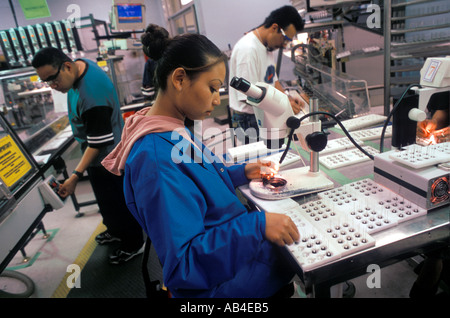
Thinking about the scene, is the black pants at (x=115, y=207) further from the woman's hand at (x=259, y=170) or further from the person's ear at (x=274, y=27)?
the person's ear at (x=274, y=27)

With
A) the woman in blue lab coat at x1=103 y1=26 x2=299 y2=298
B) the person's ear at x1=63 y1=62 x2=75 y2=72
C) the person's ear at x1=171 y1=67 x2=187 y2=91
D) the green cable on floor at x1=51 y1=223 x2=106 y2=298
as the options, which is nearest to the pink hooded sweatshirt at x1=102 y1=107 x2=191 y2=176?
the woman in blue lab coat at x1=103 y1=26 x2=299 y2=298

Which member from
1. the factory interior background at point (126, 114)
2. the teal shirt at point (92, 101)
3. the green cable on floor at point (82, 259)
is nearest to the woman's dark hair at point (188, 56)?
the factory interior background at point (126, 114)

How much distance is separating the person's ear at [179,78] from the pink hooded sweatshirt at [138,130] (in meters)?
0.11

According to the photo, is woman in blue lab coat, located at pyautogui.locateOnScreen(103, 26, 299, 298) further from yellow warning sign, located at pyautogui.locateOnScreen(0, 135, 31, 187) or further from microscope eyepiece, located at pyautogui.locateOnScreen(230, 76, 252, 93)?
yellow warning sign, located at pyautogui.locateOnScreen(0, 135, 31, 187)

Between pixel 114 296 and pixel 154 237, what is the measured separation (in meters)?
1.44

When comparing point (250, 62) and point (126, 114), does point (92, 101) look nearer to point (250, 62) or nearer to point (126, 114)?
point (250, 62)

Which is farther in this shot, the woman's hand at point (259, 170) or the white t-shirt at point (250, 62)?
the white t-shirt at point (250, 62)

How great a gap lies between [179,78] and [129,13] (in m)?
2.97

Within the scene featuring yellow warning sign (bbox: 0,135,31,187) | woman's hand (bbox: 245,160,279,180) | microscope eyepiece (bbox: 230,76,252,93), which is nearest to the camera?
microscope eyepiece (bbox: 230,76,252,93)

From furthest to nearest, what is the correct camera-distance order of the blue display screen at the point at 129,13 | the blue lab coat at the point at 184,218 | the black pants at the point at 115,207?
the blue display screen at the point at 129,13, the black pants at the point at 115,207, the blue lab coat at the point at 184,218

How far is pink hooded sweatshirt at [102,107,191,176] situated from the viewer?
2.85ft

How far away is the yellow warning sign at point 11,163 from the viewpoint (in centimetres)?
155

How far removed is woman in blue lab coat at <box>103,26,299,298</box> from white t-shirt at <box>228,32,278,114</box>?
1.27 meters

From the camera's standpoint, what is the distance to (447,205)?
0.96m
